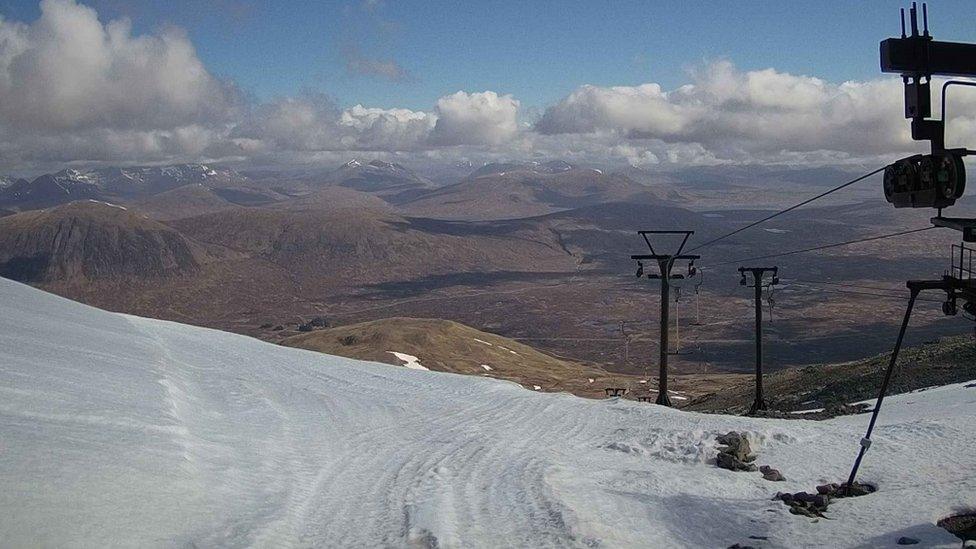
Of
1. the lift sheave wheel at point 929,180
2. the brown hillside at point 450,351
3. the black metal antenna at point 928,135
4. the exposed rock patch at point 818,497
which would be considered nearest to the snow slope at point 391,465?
the exposed rock patch at point 818,497

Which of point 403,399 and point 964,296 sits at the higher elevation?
point 964,296

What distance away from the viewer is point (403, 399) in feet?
63.1

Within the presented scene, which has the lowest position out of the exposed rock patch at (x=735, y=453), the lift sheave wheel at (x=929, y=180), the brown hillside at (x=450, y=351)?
the brown hillside at (x=450, y=351)

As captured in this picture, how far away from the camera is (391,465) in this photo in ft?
41.6

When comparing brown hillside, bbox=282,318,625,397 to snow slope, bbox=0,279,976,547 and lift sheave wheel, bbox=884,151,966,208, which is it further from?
lift sheave wheel, bbox=884,151,966,208

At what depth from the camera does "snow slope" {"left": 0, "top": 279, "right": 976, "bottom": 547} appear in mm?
8820

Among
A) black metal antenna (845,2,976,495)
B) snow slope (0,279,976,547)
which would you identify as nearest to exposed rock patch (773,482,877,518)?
snow slope (0,279,976,547)

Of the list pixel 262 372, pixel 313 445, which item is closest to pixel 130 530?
pixel 313 445

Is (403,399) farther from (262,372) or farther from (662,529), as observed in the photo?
(662,529)

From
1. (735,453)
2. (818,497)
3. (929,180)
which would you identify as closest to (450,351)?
(735,453)

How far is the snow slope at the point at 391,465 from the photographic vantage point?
28.9 ft

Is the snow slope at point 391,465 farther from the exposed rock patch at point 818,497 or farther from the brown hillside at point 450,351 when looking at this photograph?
the brown hillside at point 450,351

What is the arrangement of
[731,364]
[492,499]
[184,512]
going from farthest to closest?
[731,364]
[492,499]
[184,512]

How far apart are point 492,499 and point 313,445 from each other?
428 cm
